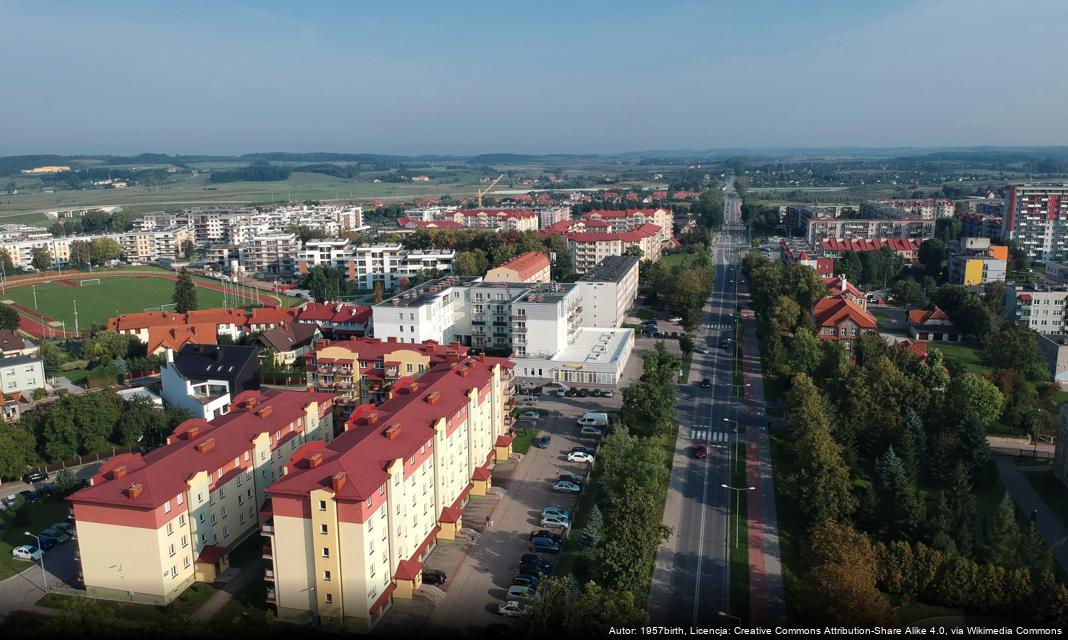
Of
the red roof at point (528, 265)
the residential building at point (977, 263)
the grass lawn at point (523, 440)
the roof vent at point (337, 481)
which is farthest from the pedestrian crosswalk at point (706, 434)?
the residential building at point (977, 263)

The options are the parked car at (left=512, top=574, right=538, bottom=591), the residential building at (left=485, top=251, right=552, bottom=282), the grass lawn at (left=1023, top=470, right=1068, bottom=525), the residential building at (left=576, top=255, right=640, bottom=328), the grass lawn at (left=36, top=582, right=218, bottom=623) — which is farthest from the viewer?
the residential building at (left=485, top=251, right=552, bottom=282)

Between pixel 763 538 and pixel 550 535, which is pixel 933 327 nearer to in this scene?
pixel 763 538

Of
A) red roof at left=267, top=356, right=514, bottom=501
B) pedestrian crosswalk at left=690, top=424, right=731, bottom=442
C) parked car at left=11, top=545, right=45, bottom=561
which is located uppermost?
red roof at left=267, top=356, right=514, bottom=501

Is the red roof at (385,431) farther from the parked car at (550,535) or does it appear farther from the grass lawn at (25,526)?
the grass lawn at (25,526)

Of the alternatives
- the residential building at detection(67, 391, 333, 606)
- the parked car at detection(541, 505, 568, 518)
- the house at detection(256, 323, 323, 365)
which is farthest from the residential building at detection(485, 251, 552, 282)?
the residential building at detection(67, 391, 333, 606)

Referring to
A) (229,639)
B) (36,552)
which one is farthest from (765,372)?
(229,639)

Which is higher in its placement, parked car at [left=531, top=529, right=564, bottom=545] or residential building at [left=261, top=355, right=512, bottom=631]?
residential building at [left=261, top=355, right=512, bottom=631]

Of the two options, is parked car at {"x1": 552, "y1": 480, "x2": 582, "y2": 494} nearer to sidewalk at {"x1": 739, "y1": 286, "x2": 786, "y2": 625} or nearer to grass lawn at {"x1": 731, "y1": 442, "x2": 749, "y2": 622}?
grass lawn at {"x1": 731, "y1": 442, "x2": 749, "y2": 622}
